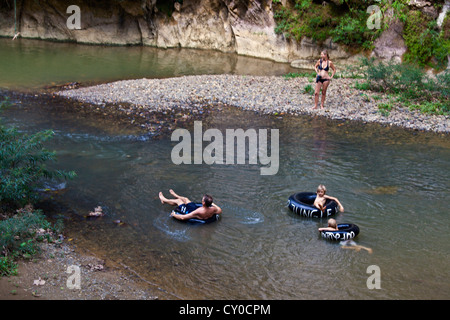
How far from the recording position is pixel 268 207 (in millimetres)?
9523

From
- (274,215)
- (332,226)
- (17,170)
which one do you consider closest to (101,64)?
(17,170)

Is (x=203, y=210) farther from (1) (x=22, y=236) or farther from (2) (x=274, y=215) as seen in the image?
(1) (x=22, y=236)

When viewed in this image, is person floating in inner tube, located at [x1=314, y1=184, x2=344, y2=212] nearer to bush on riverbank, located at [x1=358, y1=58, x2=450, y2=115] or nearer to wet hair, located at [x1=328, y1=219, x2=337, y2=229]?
wet hair, located at [x1=328, y1=219, x2=337, y2=229]

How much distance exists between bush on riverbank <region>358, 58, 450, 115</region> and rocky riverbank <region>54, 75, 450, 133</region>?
400mm

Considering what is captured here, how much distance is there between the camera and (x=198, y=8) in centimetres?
2850

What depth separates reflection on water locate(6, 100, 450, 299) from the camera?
23.4ft

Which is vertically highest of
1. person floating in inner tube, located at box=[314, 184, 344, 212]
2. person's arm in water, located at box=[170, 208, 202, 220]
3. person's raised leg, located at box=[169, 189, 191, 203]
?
person floating in inner tube, located at box=[314, 184, 344, 212]

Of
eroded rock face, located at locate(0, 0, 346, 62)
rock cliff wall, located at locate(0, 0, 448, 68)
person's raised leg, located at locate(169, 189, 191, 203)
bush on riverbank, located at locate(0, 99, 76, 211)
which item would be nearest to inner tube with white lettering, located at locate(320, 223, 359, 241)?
person's raised leg, located at locate(169, 189, 191, 203)

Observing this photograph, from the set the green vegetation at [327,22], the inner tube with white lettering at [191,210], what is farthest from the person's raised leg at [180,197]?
the green vegetation at [327,22]

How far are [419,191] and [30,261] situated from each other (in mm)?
8098

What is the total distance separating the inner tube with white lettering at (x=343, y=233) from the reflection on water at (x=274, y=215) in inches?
6.0

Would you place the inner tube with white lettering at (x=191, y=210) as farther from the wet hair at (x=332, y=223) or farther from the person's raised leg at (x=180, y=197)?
the wet hair at (x=332, y=223)
